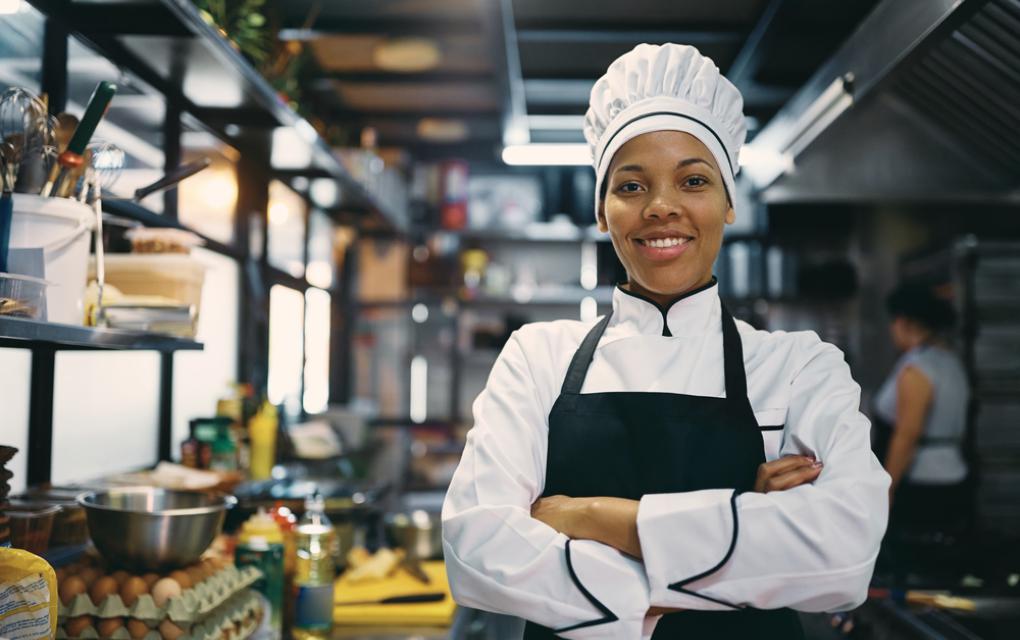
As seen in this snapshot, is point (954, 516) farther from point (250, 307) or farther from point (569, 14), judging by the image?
point (250, 307)

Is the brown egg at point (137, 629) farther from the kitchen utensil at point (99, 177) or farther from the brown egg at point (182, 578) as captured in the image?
the kitchen utensil at point (99, 177)

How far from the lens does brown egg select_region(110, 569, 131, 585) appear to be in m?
1.49

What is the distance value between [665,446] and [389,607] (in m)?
1.06

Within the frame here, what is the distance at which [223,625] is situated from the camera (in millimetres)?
1562

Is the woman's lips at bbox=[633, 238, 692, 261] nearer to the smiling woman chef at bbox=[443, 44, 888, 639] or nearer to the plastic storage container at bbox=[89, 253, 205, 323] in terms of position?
the smiling woman chef at bbox=[443, 44, 888, 639]

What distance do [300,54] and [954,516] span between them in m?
3.40

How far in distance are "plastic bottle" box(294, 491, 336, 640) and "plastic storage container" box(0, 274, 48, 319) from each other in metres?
0.88

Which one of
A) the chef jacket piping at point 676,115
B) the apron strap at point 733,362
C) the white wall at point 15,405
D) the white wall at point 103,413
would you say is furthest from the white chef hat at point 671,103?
the white wall at point 103,413

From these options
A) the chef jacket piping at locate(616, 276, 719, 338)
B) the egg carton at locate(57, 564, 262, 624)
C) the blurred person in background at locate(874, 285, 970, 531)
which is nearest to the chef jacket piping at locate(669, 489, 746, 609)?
the chef jacket piping at locate(616, 276, 719, 338)

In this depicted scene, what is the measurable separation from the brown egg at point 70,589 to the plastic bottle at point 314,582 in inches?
20.4

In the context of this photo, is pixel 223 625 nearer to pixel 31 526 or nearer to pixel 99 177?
pixel 31 526

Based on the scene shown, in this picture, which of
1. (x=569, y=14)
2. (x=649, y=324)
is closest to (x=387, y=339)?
(x=569, y=14)

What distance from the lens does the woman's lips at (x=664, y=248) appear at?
1.28 metres

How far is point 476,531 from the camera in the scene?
1.19 metres
